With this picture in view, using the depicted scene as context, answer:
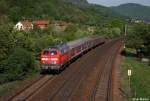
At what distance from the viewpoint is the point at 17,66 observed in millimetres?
36344

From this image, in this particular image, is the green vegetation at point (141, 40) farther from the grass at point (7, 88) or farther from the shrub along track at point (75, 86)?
the grass at point (7, 88)

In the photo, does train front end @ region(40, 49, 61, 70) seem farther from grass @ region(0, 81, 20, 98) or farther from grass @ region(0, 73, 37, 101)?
grass @ region(0, 81, 20, 98)

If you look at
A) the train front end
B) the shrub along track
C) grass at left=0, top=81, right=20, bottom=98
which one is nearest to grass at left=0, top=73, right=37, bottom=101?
grass at left=0, top=81, right=20, bottom=98

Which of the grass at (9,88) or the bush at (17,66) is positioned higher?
the bush at (17,66)

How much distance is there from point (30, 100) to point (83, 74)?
1383 cm

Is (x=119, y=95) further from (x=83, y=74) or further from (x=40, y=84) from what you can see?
(x=83, y=74)

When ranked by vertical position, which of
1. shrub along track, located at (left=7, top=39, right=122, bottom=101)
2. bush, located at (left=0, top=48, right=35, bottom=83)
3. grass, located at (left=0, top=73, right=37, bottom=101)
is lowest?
shrub along track, located at (left=7, top=39, right=122, bottom=101)

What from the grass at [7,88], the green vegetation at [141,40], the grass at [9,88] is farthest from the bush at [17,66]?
the green vegetation at [141,40]

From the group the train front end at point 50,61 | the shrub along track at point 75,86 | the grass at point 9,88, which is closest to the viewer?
the shrub along track at point 75,86

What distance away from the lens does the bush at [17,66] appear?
114 ft

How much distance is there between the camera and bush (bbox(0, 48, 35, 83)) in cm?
3481

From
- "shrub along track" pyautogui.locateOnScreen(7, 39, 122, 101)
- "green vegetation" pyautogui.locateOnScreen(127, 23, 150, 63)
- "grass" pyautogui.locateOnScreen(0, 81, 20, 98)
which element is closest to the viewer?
"shrub along track" pyautogui.locateOnScreen(7, 39, 122, 101)

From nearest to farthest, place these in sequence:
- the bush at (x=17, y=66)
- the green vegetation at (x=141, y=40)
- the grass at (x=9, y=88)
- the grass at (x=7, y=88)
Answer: the grass at (x=9, y=88)
the grass at (x=7, y=88)
the bush at (x=17, y=66)
the green vegetation at (x=141, y=40)

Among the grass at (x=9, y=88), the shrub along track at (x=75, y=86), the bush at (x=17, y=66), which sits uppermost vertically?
the bush at (x=17, y=66)
